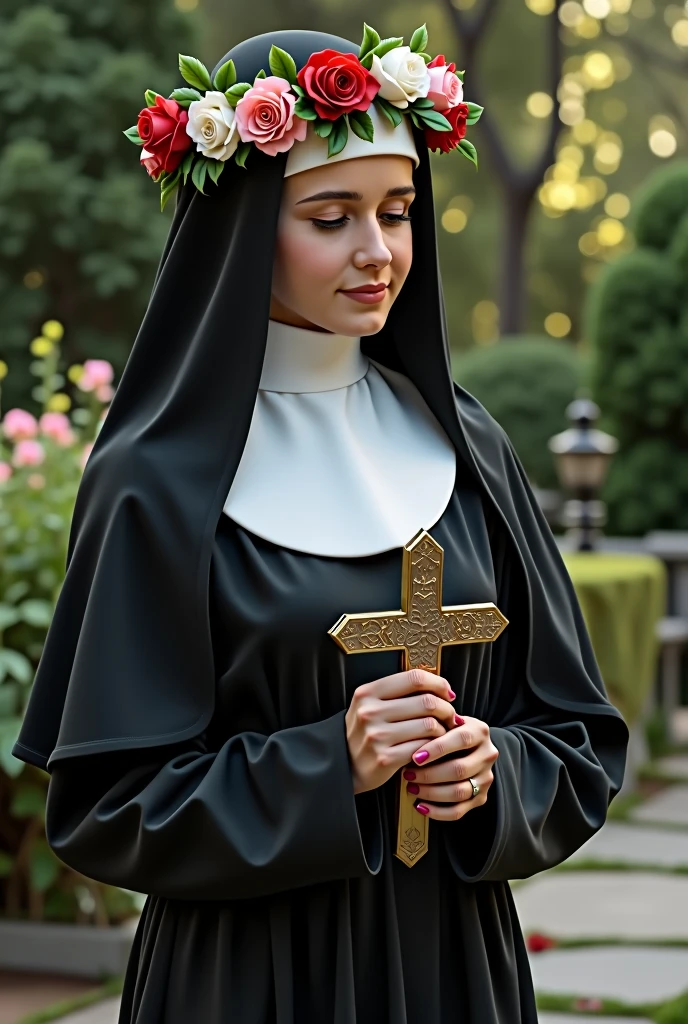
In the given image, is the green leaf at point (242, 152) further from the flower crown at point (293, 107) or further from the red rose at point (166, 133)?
the red rose at point (166, 133)

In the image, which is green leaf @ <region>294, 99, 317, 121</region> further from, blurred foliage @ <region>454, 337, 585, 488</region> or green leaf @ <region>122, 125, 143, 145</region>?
blurred foliage @ <region>454, 337, 585, 488</region>

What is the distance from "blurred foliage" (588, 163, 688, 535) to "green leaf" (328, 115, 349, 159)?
27.4ft

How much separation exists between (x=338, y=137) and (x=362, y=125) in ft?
0.13

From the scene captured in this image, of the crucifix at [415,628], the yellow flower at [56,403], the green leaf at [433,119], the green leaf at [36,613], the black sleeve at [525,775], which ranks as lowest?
the green leaf at [36,613]

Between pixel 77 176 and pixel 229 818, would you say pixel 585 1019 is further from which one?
pixel 77 176

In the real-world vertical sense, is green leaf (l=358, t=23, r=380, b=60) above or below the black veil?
above

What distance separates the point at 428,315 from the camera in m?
2.31

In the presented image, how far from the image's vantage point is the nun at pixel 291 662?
6.47ft

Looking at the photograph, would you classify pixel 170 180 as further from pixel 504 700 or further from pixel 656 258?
pixel 656 258

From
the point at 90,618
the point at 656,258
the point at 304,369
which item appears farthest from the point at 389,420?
the point at 656,258

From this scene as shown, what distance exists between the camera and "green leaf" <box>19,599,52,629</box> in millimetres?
4691

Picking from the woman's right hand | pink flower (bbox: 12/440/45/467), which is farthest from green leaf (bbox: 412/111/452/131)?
pink flower (bbox: 12/440/45/467)

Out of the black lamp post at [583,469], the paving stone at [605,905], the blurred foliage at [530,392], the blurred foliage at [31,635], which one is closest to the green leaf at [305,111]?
the blurred foliage at [31,635]

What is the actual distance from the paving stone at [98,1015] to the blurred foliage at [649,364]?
6.26m
